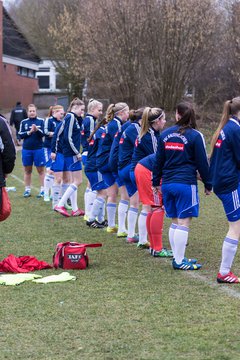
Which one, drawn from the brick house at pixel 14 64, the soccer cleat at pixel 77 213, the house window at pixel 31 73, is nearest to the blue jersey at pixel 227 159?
the soccer cleat at pixel 77 213

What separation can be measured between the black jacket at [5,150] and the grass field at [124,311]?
4.36 ft

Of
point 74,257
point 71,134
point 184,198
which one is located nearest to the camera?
point 184,198

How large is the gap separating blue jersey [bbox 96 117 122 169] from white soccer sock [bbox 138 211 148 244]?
6.05ft

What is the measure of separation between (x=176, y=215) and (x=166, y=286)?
1.09 metres

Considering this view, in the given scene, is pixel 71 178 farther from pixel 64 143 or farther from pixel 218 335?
pixel 218 335

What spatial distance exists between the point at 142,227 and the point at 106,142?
2.16m

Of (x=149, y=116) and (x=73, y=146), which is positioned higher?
(x=149, y=116)

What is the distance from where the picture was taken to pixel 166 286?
7.59 meters

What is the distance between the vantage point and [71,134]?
13.5m

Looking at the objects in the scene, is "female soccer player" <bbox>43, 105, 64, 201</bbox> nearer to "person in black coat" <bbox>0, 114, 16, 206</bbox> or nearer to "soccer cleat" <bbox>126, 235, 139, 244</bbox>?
"soccer cleat" <bbox>126, 235, 139, 244</bbox>

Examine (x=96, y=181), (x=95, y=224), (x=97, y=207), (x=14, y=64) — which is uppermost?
(x=14, y=64)

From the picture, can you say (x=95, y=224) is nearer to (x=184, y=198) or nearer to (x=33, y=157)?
(x=184, y=198)

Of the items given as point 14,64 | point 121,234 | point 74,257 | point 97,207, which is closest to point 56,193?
point 97,207

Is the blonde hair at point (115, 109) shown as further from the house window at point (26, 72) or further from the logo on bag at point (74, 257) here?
the house window at point (26, 72)
